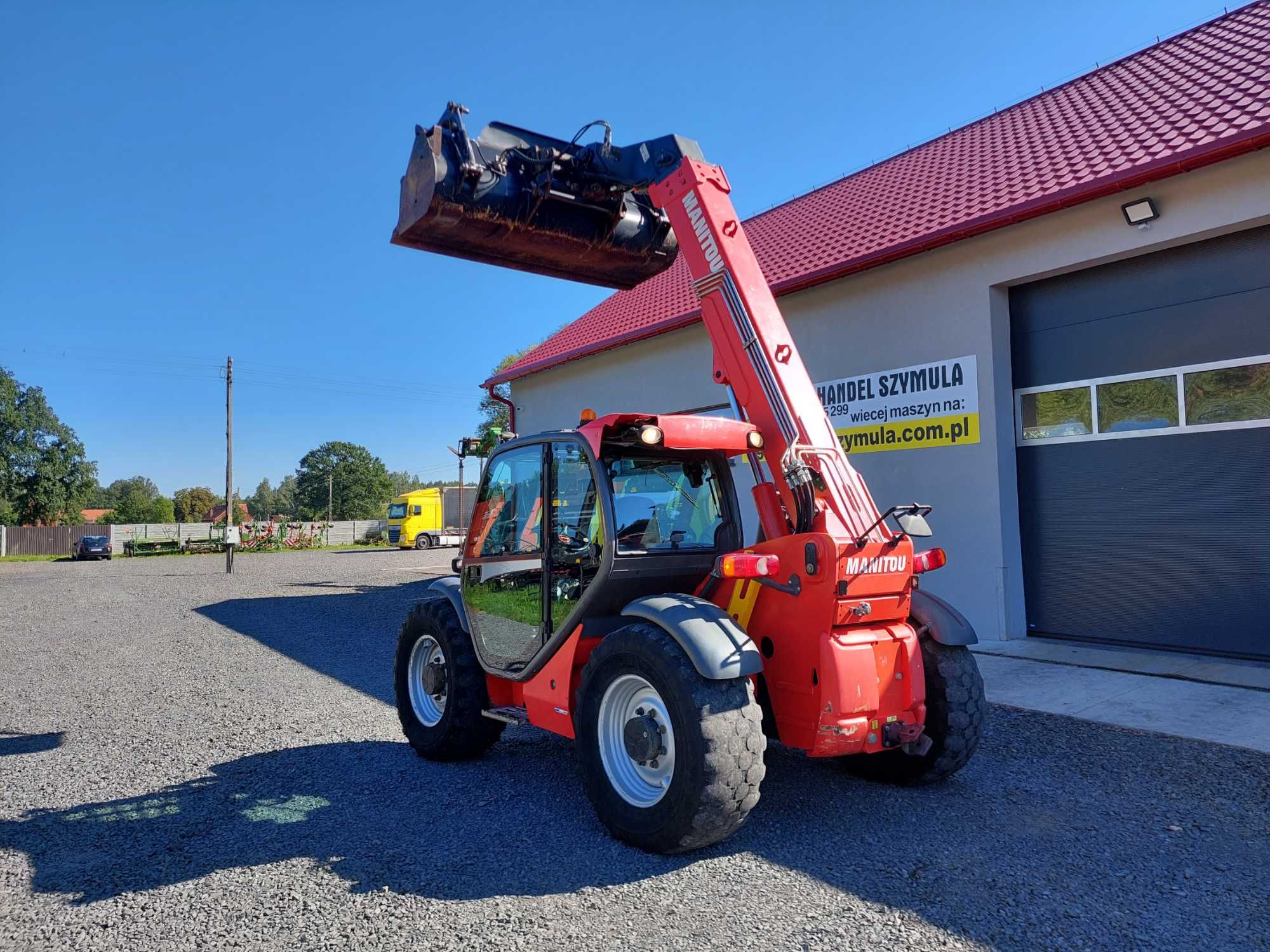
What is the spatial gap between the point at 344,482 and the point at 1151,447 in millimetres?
93635

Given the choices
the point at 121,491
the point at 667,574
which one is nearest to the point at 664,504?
the point at 667,574

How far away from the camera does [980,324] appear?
893cm

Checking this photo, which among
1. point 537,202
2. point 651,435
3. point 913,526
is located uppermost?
point 537,202

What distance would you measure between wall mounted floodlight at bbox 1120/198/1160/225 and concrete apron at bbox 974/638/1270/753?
395 centimetres

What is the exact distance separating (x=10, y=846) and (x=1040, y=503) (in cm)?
879

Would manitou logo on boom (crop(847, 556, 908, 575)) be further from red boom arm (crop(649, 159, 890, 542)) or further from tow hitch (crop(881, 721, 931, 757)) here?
tow hitch (crop(881, 721, 931, 757))

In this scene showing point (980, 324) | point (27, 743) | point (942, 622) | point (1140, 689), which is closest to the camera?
point (942, 622)

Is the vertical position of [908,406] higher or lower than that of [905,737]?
higher

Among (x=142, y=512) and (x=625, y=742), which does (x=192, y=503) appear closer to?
(x=142, y=512)

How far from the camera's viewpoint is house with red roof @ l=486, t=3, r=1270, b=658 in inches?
290

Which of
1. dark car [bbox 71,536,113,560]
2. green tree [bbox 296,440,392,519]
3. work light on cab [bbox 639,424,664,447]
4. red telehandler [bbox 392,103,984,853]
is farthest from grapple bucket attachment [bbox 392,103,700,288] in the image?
green tree [bbox 296,440,392,519]

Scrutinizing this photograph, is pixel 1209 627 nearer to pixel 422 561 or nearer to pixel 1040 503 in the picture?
pixel 1040 503

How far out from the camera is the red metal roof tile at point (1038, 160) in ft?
25.0

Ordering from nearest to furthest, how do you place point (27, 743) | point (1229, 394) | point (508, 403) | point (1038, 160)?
1. point (27, 743)
2. point (1229, 394)
3. point (1038, 160)
4. point (508, 403)
